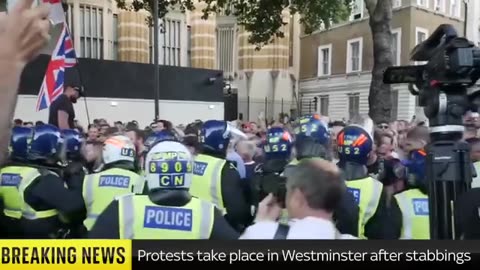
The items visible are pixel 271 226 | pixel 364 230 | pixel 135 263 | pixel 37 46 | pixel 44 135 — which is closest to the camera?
pixel 37 46

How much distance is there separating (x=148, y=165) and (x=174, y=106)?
0.71ft

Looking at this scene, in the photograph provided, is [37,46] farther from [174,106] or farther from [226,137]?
[226,137]

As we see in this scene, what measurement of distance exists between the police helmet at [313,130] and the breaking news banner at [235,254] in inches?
32.8

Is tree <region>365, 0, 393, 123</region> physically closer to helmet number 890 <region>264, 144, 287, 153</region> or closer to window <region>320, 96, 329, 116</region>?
window <region>320, 96, 329, 116</region>

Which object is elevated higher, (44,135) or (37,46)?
(37,46)

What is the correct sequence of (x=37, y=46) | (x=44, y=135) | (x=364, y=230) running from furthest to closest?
1. (x=44, y=135)
2. (x=364, y=230)
3. (x=37, y=46)

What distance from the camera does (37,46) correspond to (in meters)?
1.45

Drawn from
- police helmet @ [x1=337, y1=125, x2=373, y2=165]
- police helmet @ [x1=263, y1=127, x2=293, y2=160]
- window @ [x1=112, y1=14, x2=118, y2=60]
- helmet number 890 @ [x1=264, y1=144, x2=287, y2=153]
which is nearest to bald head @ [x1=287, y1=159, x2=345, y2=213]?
window @ [x1=112, y1=14, x2=118, y2=60]

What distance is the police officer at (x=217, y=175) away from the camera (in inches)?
111

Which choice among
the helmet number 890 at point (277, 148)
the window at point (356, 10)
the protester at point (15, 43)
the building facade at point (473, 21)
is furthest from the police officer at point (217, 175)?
the protester at point (15, 43)

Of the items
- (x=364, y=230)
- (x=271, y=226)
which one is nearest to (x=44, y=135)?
(x=271, y=226)

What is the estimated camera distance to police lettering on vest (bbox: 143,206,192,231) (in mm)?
1882

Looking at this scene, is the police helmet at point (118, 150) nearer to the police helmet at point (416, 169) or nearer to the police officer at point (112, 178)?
the police officer at point (112, 178)

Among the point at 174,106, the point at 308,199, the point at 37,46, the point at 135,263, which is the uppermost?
the point at 37,46
